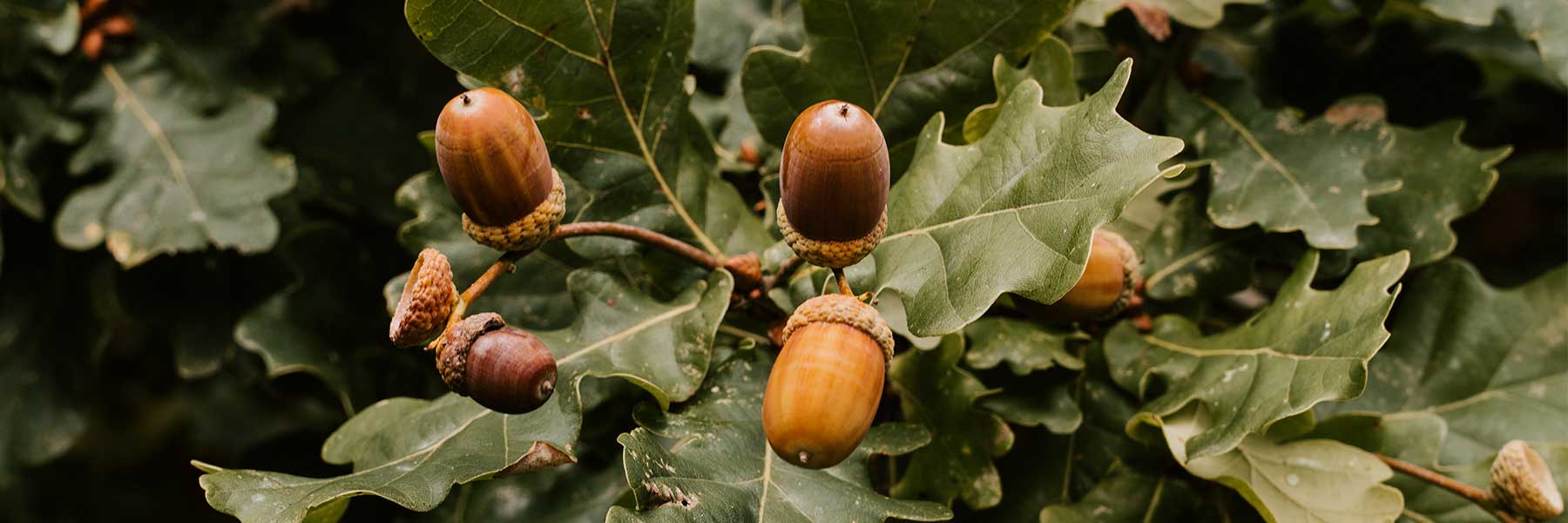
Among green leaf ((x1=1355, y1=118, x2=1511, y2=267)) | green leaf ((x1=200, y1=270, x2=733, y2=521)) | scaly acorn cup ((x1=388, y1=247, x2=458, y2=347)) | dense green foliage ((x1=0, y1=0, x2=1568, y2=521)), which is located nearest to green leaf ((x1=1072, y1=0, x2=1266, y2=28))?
dense green foliage ((x1=0, y1=0, x2=1568, y2=521))

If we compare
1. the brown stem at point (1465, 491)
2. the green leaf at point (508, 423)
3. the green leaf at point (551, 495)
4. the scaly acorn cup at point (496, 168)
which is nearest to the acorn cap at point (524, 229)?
the scaly acorn cup at point (496, 168)

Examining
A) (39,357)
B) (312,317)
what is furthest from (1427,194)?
(39,357)

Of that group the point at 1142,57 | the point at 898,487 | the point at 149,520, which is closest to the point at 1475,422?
the point at 1142,57

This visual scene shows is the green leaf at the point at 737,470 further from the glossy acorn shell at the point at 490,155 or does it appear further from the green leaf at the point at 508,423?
the glossy acorn shell at the point at 490,155

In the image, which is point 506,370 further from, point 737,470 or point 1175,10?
point 1175,10

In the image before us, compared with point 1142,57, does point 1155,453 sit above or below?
below

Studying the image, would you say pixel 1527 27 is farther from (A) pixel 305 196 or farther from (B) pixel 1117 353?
(A) pixel 305 196
